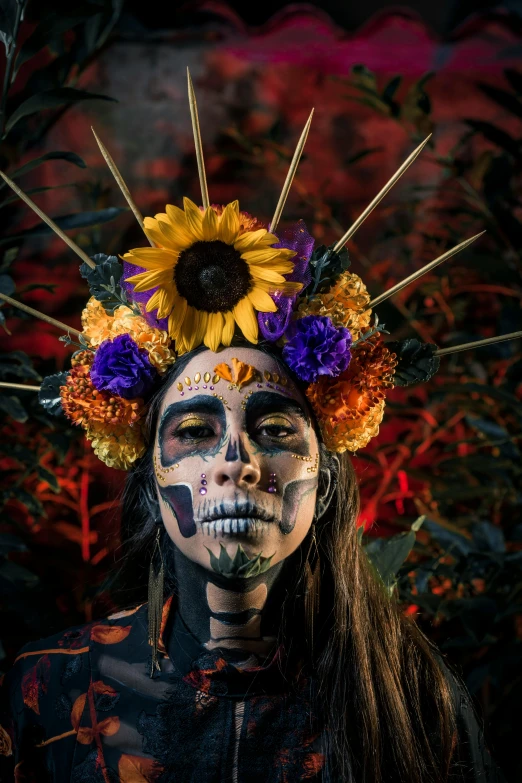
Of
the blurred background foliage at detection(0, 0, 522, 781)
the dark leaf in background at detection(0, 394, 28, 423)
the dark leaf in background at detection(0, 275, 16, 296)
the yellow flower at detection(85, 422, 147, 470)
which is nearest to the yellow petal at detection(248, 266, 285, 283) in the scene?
the yellow flower at detection(85, 422, 147, 470)

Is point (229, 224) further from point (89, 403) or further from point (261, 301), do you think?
point (89, 403)

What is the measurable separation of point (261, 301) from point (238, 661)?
563mm

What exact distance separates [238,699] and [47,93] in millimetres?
1169

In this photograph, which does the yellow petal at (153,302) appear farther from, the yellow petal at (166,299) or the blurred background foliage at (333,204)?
the blurred background foliage at (333,204)

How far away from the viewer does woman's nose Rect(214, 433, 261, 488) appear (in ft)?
4.51

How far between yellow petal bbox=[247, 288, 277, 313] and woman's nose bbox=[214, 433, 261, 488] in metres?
0.20

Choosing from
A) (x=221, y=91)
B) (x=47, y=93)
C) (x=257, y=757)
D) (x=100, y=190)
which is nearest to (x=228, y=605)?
(x=257, y=757)

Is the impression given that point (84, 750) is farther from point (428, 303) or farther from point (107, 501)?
point (428, 303)

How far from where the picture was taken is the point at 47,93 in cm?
179

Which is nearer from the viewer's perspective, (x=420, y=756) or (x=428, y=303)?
(x=420, y=756)

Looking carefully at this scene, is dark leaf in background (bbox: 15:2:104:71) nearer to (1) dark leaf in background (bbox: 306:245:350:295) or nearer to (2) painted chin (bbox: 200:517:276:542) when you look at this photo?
(1) dark leaf in background (bbox: 306:245:350:295)

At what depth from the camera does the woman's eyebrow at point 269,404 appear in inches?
56.7

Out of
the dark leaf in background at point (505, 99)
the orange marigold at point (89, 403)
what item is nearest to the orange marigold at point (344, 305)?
the orange marigold at point (89, 403)

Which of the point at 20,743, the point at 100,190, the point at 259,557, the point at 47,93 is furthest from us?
the point at 100,190
